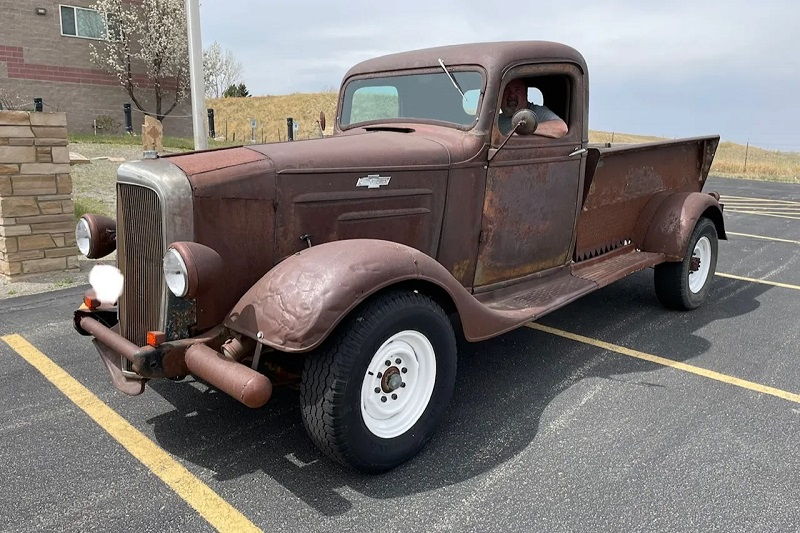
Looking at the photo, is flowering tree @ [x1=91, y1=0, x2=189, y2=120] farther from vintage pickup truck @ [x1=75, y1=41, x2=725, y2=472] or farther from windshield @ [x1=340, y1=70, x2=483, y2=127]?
vintage pickup truck @ [x1=75, y1=41, x2=725, y2=472]

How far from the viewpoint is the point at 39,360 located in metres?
3.88

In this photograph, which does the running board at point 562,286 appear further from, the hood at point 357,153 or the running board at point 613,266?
the hood at point 357,153

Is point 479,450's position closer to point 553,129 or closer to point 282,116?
point 553,129

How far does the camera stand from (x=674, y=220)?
495 cm

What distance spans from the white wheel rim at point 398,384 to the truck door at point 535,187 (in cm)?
106

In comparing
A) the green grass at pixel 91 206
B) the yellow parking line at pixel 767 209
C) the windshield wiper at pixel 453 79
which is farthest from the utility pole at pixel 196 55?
the yellow parking line at pixel 767 209

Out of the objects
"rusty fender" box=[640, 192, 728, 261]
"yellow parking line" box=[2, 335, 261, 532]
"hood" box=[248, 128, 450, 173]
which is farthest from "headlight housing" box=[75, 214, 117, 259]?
"rusty fender" box=[640, 192, 728, 261]

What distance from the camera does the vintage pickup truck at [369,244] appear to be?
2514 mm

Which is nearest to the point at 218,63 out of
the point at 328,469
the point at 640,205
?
the point at 640,205

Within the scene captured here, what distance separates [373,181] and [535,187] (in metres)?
1.26

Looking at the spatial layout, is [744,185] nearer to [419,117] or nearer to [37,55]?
[419,117]

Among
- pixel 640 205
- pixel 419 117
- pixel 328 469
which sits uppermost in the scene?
pixel 419 117

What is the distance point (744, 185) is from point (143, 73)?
20261 millimetres

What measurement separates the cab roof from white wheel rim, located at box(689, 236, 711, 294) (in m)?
2.16
